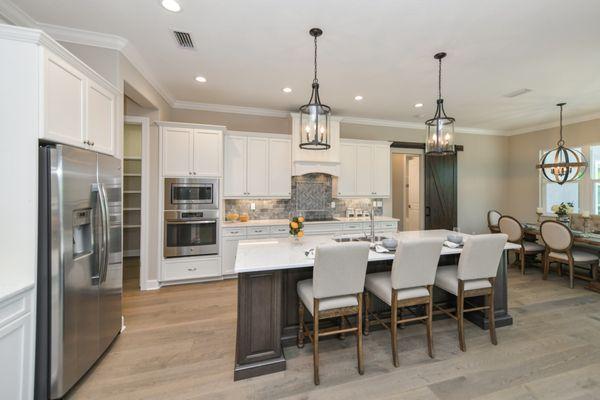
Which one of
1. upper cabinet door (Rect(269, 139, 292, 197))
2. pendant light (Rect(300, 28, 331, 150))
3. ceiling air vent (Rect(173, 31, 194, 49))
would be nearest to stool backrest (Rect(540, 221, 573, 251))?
pendant light (Rect(300, 28, 331, 150))

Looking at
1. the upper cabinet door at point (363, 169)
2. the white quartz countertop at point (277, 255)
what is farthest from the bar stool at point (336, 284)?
the upper cabinet door at point (363, 169)

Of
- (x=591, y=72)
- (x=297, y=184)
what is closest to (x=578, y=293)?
(x=591, y=72)

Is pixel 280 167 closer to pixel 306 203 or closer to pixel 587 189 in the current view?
pixel 306 203

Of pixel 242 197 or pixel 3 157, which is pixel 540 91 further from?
pixel 3 157

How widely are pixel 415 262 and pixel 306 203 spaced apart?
300 cm

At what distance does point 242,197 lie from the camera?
4.28m

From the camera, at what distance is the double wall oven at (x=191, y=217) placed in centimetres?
370

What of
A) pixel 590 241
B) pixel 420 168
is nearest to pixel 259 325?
pixel 590 241

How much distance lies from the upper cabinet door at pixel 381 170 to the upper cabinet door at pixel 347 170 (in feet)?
1.44

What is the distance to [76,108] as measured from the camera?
75.6 inches

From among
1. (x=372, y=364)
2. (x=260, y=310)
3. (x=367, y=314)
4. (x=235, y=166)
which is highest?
(x=235, y=166)

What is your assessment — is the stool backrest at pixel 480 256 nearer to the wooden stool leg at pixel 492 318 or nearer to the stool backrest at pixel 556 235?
the wooden stool leg at pixel 492 318

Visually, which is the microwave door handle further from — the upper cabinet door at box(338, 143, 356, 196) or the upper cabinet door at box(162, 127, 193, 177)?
the upper cabinet door at box(338, 143, 356, 196)

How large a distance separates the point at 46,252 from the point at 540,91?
5.98m
